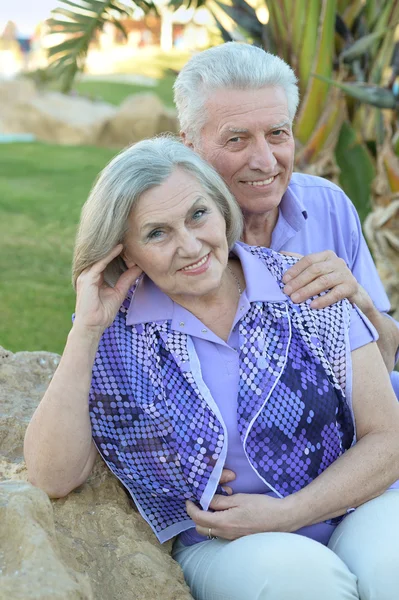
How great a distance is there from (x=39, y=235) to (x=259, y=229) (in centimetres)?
548

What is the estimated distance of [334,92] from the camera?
216 inches

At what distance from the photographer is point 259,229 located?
328 cm

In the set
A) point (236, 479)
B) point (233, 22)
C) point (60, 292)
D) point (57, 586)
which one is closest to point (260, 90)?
point (236, 479)

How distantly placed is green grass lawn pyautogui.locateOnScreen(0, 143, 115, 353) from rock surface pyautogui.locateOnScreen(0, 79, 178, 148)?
2.11 m

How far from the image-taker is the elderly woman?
2420 millimetres

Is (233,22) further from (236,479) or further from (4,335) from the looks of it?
(236,479)

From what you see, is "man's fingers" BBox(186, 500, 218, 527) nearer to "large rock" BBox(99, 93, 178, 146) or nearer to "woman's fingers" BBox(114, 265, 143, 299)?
"woman's fingers" BBox(114, 265, 143, 299)

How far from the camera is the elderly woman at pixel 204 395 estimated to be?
242 centimetres

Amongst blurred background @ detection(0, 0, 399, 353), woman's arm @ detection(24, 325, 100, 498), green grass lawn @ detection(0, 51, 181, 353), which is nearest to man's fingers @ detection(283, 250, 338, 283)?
woman's arm @ detection(24, 325, 100, 498)

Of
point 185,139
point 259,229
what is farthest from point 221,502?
point 185,139

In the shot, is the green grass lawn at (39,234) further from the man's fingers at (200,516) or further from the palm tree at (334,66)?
the man's fingers at (200,516)

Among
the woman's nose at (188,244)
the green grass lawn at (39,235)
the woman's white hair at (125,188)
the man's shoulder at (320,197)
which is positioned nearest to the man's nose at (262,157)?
the man's shoulder at (320,197)

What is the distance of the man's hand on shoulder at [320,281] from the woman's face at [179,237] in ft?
0.77

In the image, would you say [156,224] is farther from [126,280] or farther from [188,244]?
[126,280]
